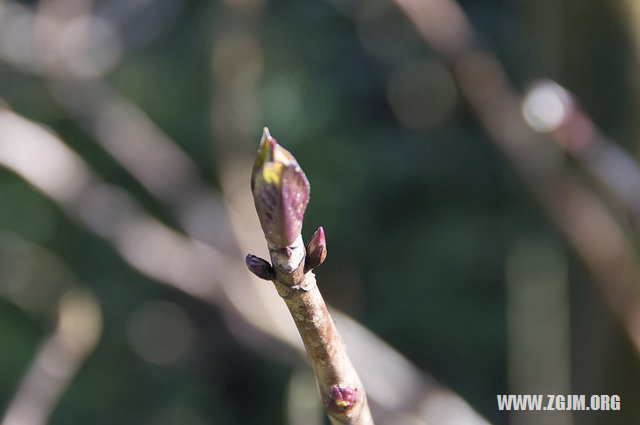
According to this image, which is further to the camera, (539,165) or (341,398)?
(539,165)

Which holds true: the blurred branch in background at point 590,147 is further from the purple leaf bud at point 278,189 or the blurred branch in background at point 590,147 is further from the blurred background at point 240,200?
the purple leaf bud at point 278,189

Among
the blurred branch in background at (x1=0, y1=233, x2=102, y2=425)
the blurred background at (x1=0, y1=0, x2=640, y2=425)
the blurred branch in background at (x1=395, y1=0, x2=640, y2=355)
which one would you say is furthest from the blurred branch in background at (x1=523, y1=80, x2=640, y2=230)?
the blurred branch in background at (x1=0, y1=233, x2=102, y2=425)

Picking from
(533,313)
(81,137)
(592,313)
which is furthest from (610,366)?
(81,137)

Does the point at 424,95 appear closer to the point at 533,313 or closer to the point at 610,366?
the point at 533,313

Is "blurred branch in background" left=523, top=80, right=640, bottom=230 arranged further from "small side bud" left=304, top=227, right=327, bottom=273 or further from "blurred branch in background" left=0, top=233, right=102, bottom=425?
"blurred branch in background" left=0, top=233, right=102, bottom=425

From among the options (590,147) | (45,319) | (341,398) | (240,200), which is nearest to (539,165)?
(590,147)

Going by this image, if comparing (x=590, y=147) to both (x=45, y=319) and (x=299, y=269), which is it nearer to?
(x=299, y=269)
